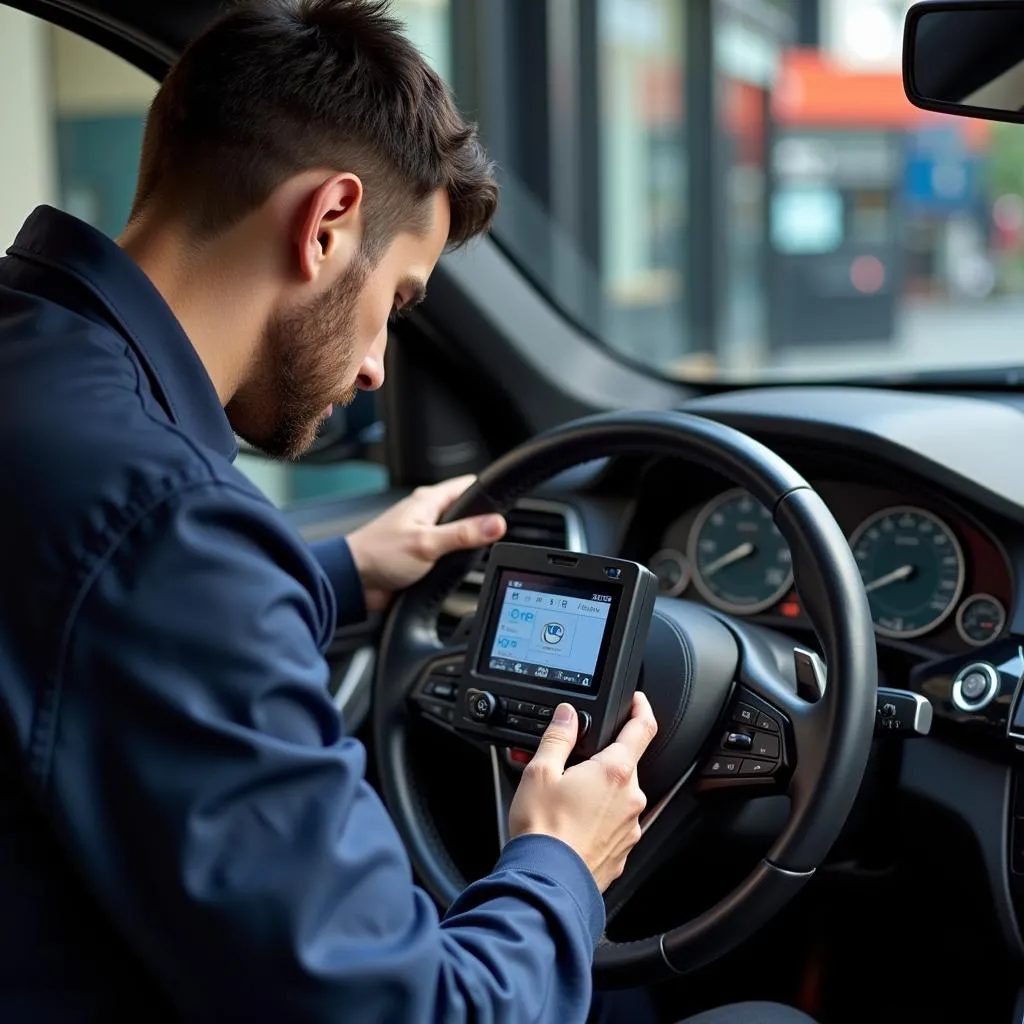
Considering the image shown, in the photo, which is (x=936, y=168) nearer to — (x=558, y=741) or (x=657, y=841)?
(x=657, y=841)

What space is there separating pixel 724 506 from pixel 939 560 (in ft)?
0.90

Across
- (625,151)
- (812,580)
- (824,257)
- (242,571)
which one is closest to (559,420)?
(812,580)

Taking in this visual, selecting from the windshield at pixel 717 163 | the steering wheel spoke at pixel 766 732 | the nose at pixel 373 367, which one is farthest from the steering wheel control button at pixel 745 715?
the windshield at pixel 717 163

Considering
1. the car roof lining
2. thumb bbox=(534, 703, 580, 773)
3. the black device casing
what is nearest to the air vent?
the black device casing

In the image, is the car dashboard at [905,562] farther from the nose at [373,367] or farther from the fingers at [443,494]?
the nose at [373,367]

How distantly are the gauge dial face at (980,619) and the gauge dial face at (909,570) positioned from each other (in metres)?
0.02

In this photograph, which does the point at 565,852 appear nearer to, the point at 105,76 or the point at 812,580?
the point at 812,580

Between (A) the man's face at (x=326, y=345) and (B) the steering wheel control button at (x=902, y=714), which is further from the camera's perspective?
(B) the steering wheel control button at (x=902, y=714)

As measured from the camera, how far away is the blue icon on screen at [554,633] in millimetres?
1447

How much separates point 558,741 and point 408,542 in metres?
0.58

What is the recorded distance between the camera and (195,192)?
1152 mm

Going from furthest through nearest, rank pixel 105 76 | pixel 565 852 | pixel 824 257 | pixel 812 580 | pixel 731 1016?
1. pixel 824 257
2. pixel 105 76
3. pixel 731 1016
4. pixel 812 580
5. pixel 565 852

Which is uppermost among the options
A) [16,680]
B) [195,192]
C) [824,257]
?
[195,192]

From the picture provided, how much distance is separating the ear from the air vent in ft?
2.52
